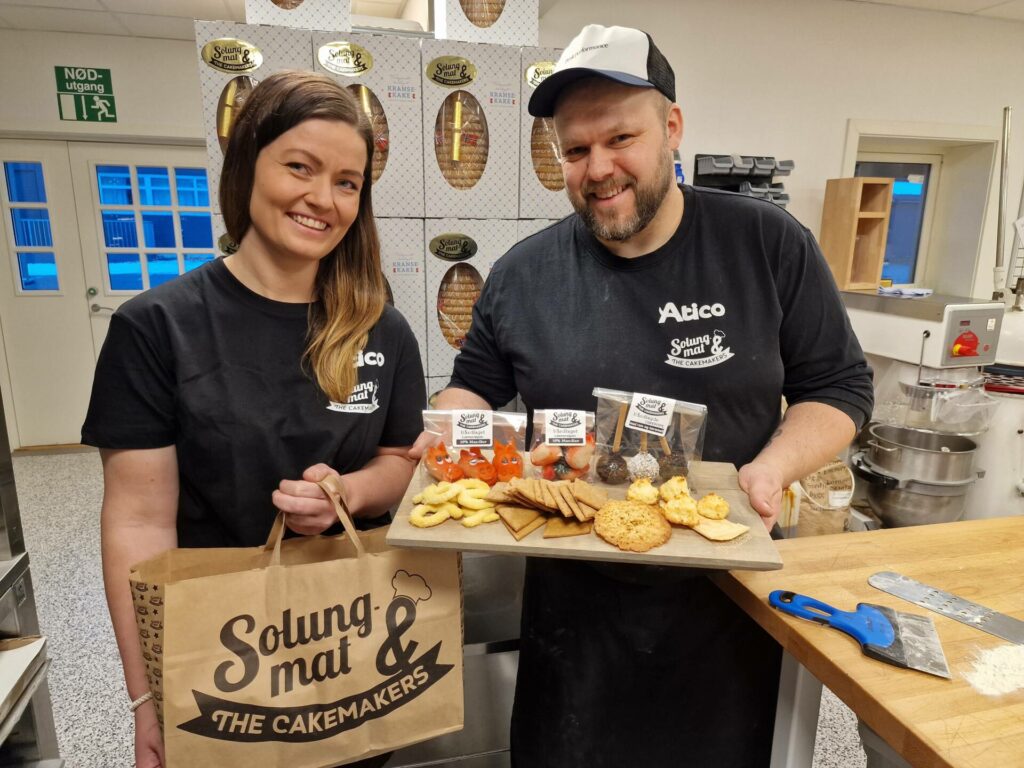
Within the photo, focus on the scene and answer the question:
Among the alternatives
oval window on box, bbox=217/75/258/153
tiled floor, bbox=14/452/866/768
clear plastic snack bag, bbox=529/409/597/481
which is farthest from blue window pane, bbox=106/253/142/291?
clear plastic snack bag, bbox=529/409/597/481

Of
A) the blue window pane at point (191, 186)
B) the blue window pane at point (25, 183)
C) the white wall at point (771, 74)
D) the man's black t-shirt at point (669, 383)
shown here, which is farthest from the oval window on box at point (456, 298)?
the blue window pane at point (25, 183)

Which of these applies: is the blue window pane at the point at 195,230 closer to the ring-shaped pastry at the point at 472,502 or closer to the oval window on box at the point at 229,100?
the oval window on box at the point at 229,100

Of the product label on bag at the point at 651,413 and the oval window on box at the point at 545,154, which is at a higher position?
the oval window on box at the point at 545,154

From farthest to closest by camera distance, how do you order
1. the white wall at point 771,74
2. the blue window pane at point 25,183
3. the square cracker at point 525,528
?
the blue window pane at point 25,183, the white wall at point 771,74, the square cracker at point 525,528

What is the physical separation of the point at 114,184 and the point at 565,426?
4.96 meters

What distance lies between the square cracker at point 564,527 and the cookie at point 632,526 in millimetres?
19

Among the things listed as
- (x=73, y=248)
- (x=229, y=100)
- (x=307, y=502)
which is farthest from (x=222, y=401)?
(x=73, y=248)

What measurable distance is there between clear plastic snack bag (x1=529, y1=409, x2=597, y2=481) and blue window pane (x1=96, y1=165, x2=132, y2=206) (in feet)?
15.9

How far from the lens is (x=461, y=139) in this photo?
218 centimetres

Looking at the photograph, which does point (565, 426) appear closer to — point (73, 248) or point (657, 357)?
point (657, 357)

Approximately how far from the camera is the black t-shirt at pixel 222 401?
3.32 feet

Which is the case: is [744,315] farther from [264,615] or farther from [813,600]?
[264,615]

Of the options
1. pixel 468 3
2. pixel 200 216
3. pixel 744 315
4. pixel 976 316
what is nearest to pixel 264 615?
pixel 744 315

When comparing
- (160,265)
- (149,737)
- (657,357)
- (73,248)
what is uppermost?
(73,248)
